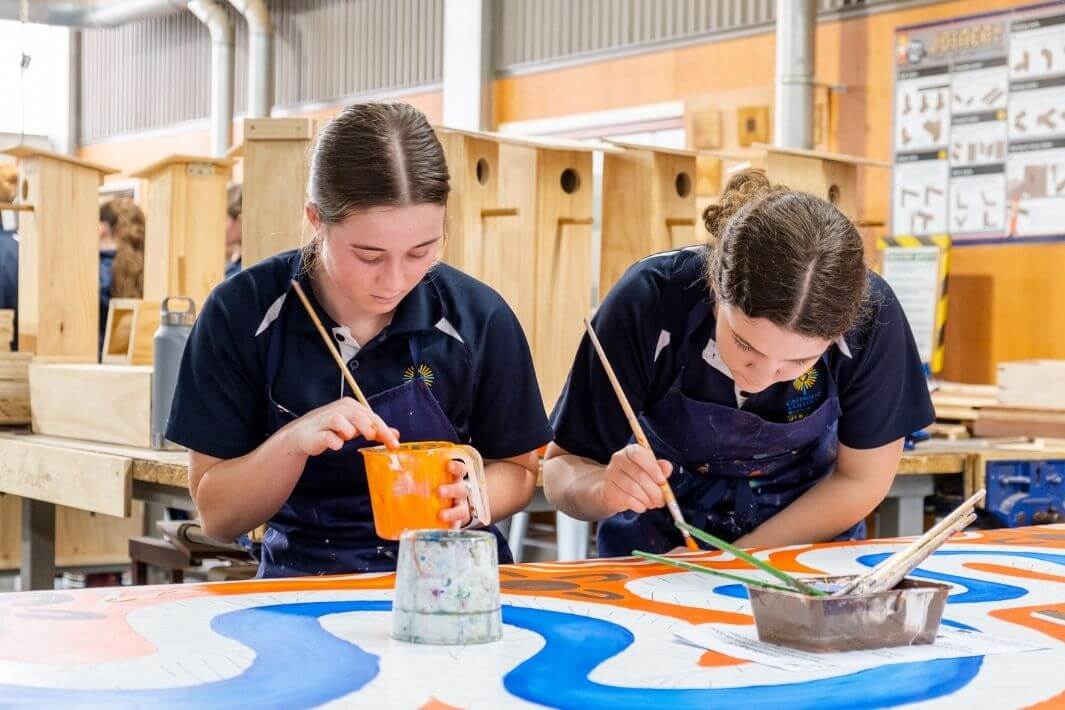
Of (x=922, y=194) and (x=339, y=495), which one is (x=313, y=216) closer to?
(x=339, y=495)

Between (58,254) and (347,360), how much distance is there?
2.04 metres

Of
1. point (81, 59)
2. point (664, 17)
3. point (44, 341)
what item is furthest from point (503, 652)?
point (81, 59)

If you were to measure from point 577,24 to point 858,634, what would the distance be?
7.53 m

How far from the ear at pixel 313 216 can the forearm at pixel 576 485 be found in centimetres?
59

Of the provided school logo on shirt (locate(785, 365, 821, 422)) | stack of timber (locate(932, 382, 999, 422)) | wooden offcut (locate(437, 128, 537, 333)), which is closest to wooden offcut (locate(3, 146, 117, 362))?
wooden offcut (locate(437, 128, 537, 333))

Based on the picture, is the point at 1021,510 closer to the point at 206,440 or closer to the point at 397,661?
the point at 206,440

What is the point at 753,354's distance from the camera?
200 centimetres

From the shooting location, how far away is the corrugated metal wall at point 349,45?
797 cm

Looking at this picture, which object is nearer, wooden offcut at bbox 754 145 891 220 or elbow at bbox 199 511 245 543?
elbow at bbox 199 511 245 543

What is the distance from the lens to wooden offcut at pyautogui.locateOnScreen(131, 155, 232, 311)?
3.77 m

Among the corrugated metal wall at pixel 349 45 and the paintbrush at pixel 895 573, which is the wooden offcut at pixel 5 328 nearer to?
the paintbrush at pixel 895 573

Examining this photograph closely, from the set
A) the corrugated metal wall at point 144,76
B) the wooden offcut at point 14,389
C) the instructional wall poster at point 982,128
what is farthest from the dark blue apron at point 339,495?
the corrugated metal wall at point 144,76

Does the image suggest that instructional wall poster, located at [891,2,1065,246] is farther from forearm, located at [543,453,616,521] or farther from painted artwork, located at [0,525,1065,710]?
painted artwork, located at [0,525,1065,710]

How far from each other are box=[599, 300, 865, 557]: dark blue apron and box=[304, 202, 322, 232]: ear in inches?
25.5
